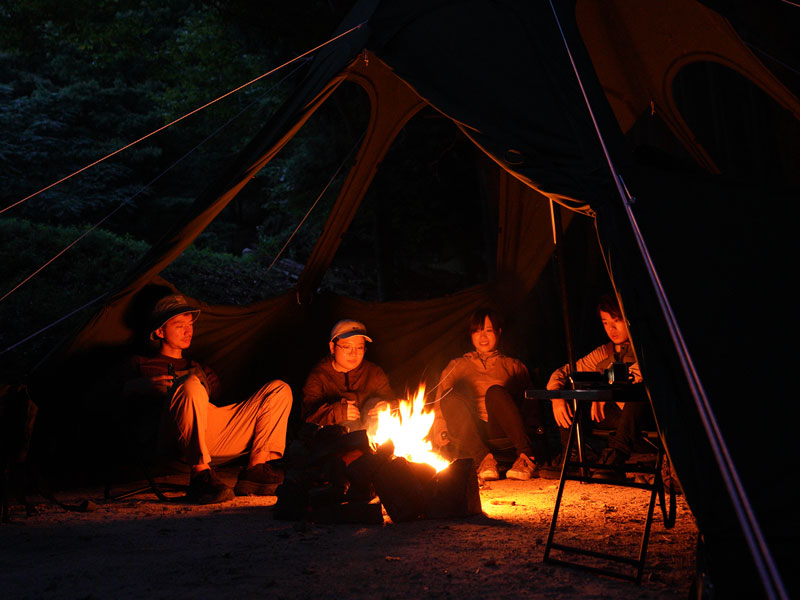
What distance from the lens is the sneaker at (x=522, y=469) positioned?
4.29 meters

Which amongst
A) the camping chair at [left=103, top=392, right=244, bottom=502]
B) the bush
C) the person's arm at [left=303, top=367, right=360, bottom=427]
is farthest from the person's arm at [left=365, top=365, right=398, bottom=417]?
the bush

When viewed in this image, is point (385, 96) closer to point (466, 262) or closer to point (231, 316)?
point (231, 316)

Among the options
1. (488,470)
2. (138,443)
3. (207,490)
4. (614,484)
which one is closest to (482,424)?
(488,470)

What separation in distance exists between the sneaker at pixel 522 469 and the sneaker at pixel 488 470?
3.4 inches

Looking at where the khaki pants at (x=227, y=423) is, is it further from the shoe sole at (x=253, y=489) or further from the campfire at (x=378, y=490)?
the campfire at (x=378, y=490)

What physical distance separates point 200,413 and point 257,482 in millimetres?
545

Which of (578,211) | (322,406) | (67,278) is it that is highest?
(67,278)

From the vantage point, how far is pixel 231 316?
16.1 ft

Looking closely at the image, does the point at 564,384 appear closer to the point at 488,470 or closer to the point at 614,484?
the point at 488,470

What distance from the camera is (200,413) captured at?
3832 mm

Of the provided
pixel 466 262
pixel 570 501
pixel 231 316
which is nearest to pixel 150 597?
pixel 570 501

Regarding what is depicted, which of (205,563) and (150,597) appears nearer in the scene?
(150,597)

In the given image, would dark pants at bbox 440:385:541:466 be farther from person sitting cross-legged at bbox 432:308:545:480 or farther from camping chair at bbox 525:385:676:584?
camping chair at bbox 525:385:676:584

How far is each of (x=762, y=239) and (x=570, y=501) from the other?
1.66m
